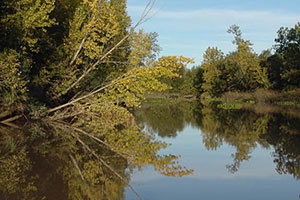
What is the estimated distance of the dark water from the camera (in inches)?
230

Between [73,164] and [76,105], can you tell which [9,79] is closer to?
[76,105]

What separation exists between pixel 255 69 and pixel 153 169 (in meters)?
50.5

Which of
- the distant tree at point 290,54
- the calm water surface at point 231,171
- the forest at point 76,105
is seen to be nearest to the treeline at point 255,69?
the distant tree at point 290,54

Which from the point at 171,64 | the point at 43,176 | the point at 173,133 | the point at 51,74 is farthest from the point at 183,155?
the point at 51,74

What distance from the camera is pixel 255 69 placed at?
54.5m

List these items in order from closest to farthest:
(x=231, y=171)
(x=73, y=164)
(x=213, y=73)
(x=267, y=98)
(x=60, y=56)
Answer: (x=231, y=171) → (x=73, y=164) → (x=60, y=56) → (x=267, y=98) → (x=213, y=73)

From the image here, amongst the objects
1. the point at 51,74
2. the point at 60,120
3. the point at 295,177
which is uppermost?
the point at 51,74

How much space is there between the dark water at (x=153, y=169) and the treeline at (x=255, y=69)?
128ft

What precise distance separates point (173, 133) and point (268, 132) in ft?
13.3

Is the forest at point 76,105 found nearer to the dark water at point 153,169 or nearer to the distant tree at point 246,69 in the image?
the dark water at point 153,169

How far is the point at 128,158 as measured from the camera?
8.62m

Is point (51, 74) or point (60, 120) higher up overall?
point (51, 74)

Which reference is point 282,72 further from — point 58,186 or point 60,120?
point 58,186

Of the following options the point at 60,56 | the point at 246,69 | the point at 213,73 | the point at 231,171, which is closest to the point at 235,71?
the point at 246,69
